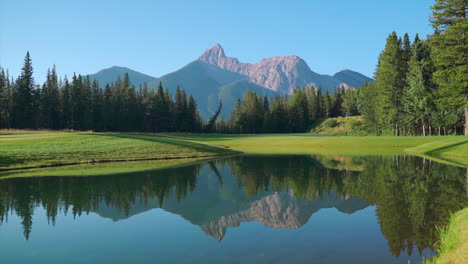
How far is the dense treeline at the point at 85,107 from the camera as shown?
285 feet

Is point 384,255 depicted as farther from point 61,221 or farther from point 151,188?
point 151,188

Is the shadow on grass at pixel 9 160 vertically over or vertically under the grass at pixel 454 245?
over

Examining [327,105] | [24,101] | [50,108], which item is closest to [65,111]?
[50,108]

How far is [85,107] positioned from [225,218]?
99512 mm

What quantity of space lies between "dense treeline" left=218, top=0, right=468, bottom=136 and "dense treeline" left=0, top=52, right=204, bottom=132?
32086 mm

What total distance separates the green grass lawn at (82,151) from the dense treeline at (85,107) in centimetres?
6028

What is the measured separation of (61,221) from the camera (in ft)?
38.9

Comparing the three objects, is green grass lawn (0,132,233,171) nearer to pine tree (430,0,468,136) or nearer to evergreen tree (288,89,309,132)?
pine tree (430,0,468,136)

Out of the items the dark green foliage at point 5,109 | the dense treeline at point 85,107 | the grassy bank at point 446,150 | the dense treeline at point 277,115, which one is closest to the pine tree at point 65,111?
the dense treeline at point 85,107

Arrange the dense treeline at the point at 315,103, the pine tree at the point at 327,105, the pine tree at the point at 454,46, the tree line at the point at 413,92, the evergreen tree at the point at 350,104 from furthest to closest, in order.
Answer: the pine tree at the point at 327,105
the evergreen tree at the point at 350,104
the tree line at the point at 413,92
the dense treeline at the point at 315,103
the pine tree at the point at 454,46

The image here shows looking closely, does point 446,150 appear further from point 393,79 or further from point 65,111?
point 65,111

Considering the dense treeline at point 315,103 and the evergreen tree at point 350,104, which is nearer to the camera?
the dense treeline at point 315,103

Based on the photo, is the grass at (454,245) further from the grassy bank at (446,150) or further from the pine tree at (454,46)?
the pine tree at (454,46)

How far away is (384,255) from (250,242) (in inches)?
149
